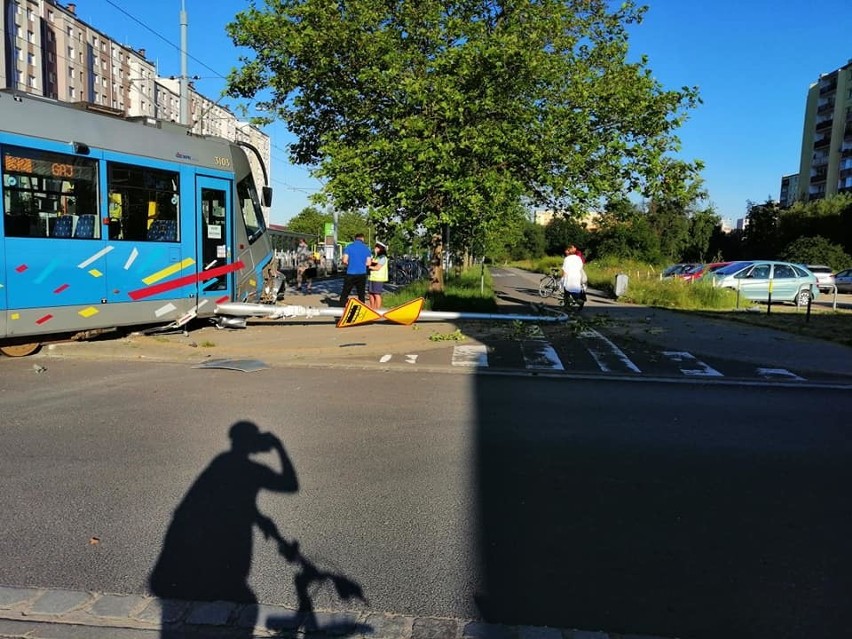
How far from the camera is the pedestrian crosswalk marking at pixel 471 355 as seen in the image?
390 inches

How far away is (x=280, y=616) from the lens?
310cm

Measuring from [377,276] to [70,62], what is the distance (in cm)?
8828

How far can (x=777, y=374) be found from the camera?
31.4ft

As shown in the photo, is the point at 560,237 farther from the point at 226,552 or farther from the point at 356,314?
the point at 226,552

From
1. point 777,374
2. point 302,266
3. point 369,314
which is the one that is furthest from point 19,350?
point 302,266

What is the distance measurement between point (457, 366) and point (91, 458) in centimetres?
541

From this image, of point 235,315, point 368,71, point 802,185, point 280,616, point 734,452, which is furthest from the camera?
point 802,185

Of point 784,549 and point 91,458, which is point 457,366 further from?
point 784,549

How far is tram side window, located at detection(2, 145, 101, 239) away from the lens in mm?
8516

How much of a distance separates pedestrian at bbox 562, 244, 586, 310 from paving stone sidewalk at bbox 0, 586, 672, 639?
43.4 feet

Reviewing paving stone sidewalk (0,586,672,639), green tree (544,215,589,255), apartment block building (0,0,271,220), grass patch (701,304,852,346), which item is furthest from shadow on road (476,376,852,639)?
green tree (544,215,589,255)

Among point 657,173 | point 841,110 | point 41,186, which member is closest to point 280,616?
point 41,186

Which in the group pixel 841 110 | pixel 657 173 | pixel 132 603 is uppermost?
pixel 841 110

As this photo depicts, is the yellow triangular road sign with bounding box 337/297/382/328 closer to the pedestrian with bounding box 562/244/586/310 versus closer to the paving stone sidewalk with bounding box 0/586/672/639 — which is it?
the pedestrian with bounding box 562/244/586/310
